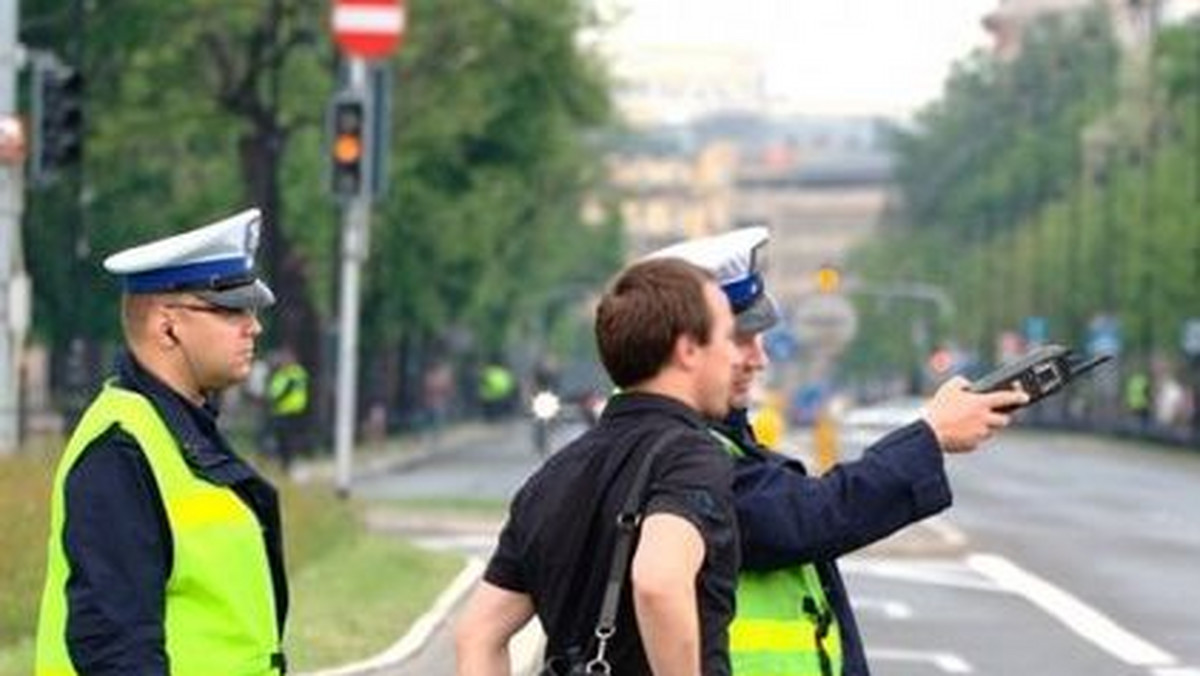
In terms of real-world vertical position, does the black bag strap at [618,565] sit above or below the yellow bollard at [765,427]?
above

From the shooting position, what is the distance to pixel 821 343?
44312mm

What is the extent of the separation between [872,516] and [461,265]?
64867 millimetres

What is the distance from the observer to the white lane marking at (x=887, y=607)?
25438 mm

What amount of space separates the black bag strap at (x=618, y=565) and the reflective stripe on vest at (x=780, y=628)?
28 cm

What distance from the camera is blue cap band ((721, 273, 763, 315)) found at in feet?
23.0

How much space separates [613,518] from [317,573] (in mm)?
19502

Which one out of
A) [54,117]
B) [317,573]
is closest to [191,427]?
[317,573]

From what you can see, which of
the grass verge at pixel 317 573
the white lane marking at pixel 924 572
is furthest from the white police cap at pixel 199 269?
the white lane marking at pixel 924 572

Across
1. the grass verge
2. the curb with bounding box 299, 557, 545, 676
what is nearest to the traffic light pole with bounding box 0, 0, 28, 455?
the grass verge

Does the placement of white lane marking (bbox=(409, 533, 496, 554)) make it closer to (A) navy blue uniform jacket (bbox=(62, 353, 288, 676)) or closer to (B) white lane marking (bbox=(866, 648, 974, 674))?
(B) white lane marking (bbox=(866, 648, 974, 674))

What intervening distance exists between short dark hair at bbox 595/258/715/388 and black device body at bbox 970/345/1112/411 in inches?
20.6

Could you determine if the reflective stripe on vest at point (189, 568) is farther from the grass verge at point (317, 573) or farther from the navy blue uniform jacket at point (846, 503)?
the grass verge at point (317, 573)

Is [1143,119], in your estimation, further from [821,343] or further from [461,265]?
[821,343]

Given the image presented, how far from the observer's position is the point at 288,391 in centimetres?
4706
